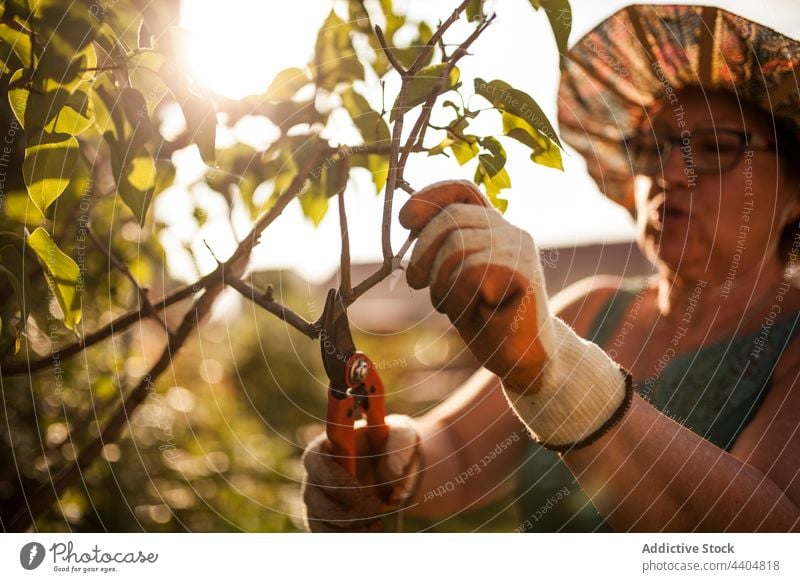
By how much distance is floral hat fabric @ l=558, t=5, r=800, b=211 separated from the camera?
22.8 inches

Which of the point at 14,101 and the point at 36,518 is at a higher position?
the point at 14,101

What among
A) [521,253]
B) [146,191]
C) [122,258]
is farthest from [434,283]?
[122,258]

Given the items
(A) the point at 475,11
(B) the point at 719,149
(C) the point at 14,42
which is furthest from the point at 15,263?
(B) the point at 719,149

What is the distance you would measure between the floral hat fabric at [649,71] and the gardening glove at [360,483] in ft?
1.04

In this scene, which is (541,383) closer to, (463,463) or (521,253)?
(521,253)

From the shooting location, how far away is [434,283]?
44 centimetres

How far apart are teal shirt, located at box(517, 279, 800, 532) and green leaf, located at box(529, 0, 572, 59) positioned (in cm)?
34

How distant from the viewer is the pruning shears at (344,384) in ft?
1.58

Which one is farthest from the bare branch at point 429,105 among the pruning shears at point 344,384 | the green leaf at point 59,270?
the green leaf at point 59,270

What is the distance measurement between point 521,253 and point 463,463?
36 centimetres

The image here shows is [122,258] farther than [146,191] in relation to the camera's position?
Yes
